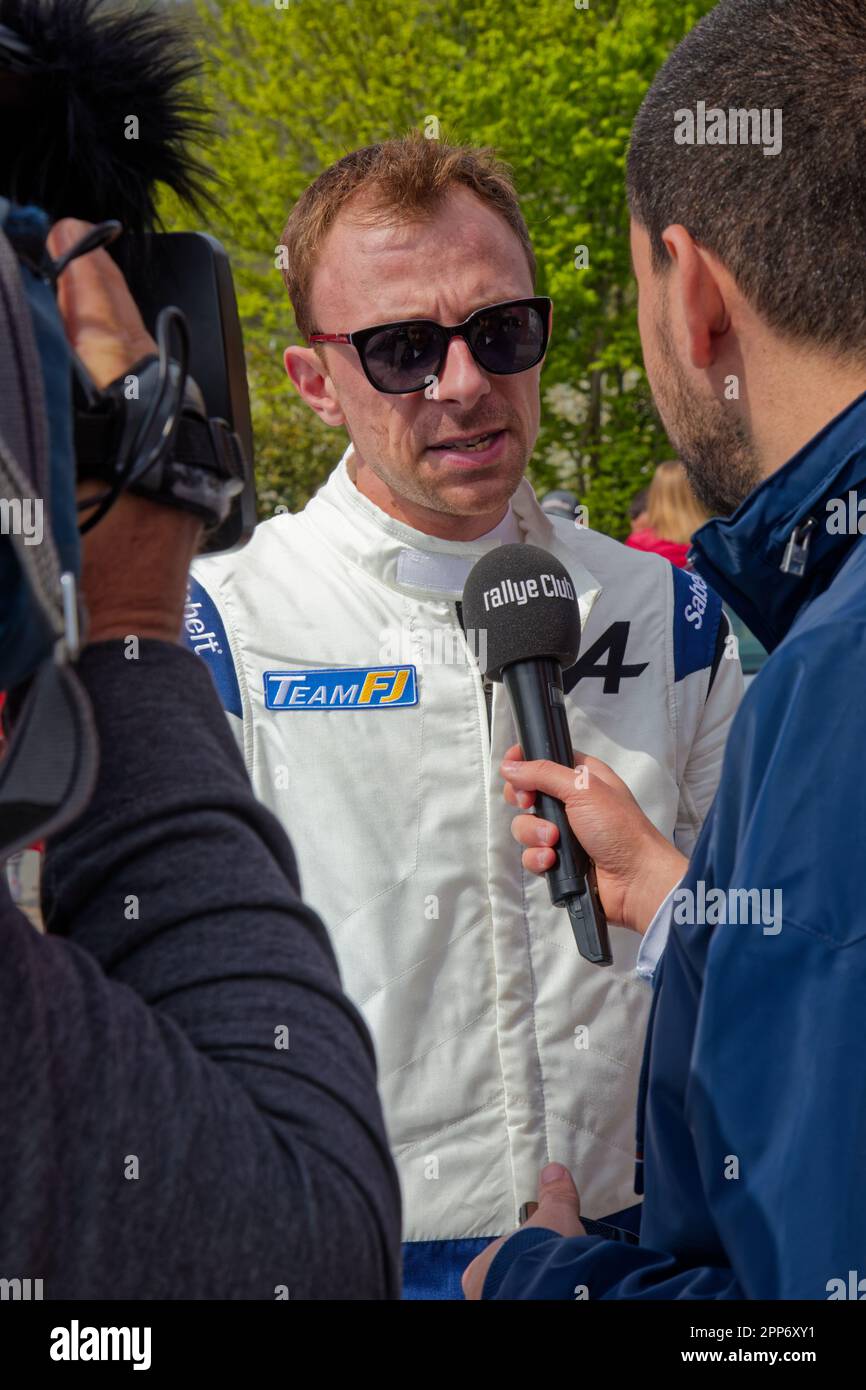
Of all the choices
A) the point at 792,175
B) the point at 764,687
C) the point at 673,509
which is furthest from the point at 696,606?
the point at 673,509

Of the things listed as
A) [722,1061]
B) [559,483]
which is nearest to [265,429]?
[559,483]

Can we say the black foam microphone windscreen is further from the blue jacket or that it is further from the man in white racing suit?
the blue jacket

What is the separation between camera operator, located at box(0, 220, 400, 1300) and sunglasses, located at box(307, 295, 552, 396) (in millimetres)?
1401

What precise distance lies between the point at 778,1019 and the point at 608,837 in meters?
0.87

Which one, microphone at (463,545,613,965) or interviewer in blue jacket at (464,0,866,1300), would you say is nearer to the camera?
interviewer in blue jacket at (464,0,866,1300)

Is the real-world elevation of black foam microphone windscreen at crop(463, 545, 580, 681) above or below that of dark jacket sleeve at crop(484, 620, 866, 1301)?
above

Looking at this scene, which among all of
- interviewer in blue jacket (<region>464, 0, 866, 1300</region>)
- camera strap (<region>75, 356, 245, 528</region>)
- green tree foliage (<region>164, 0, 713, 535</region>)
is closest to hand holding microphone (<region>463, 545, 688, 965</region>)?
interviewer in blue jacket (<region>464, 0, 866, 1300</region>)

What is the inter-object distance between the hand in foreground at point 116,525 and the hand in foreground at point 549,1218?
0.96m

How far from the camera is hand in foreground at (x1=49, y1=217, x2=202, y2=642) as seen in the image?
1.15 m

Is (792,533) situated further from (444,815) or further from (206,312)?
(444,815)

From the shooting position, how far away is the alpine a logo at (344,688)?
244cm

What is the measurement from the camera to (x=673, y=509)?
7.64 meters

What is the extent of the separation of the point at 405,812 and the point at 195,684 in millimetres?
1263

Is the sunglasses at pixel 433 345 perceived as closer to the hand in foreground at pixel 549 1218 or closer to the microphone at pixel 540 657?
the microphone at pixel 540 657
